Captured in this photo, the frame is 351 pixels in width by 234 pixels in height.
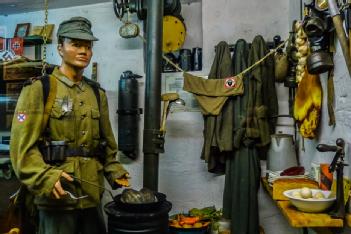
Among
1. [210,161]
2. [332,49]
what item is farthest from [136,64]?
[332,49]

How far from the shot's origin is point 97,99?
2199 millimetres

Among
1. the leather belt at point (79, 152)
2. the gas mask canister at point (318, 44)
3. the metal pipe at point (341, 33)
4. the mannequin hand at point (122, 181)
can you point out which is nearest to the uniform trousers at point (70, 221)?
the mannequin hand at point (122, 181)

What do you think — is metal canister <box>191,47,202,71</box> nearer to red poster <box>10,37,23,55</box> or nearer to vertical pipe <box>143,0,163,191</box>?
vertical pipe <box>143,0,163,191</box>

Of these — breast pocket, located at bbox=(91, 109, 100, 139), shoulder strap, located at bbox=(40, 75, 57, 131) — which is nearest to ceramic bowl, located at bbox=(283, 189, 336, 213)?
breast pocket, located at bbox=(91, 109, 100, 139)

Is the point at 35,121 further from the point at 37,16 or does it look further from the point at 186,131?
the point at 37,16

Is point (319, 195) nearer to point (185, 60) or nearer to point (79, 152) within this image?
point (79, 152)

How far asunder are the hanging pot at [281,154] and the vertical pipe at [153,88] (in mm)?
849

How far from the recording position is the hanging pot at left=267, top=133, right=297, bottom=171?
2.46 metres

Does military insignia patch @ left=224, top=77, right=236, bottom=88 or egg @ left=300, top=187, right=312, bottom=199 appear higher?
military insignia patch @ left=224, top=77, right=236, bottom=88

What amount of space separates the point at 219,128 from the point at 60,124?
1.29m

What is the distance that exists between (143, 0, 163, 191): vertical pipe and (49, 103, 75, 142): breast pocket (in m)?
0.68

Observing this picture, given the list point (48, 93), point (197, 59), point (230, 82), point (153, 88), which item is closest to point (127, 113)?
point (153, 88)

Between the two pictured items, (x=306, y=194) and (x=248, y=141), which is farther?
(x=248, y=141)

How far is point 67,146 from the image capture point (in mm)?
1950
